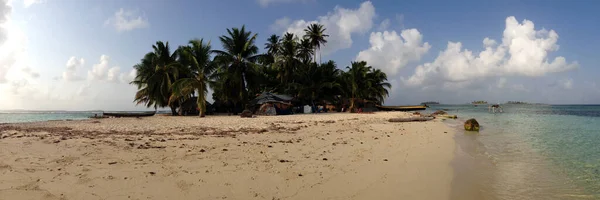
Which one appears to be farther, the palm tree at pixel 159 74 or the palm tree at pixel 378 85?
the palm tree at pixel 378 85

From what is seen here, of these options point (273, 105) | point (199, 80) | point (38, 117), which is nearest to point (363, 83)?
point (273, 105)

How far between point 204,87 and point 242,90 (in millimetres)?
5980

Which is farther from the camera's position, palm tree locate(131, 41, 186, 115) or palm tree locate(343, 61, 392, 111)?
palm tree locate(343, 61, 392, 111)

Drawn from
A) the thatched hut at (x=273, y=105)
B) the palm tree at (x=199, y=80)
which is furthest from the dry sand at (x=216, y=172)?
the thatched hut at (x=273, y=105)

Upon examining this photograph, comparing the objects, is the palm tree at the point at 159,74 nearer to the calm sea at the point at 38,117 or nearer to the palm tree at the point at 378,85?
the calm sea at the point at 38,117

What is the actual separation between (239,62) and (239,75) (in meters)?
1.56

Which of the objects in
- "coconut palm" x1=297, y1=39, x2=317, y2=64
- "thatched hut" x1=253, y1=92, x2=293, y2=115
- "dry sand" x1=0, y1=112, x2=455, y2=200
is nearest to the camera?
"dry sand" x1=0, y1=112, x2=455, y2=200

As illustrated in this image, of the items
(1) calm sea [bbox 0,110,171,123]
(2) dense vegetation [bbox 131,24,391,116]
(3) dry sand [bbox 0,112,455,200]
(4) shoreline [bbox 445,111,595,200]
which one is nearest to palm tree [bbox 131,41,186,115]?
(2) dense vegetation [bbox 131,24,391,116]

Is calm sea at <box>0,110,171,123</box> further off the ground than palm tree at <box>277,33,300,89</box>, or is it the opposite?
palm tree at <box>277,33,300,89</box>

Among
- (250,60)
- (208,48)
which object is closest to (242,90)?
(250,60)

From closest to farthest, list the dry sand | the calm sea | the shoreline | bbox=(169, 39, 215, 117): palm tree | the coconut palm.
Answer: the dry sand
the shoreline
bbox=(169, 39, 215, 117): palm tree
the calm sea
the coconut palm

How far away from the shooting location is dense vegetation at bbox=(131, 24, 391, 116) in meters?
28.2

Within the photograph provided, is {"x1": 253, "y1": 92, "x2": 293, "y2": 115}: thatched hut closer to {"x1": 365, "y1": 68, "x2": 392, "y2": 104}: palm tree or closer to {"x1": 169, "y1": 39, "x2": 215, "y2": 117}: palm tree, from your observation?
→ {"x1": 169, "y1": 39, "x2": 215, "y2": 117}: palm tree

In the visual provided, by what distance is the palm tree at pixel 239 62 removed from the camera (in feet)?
104
